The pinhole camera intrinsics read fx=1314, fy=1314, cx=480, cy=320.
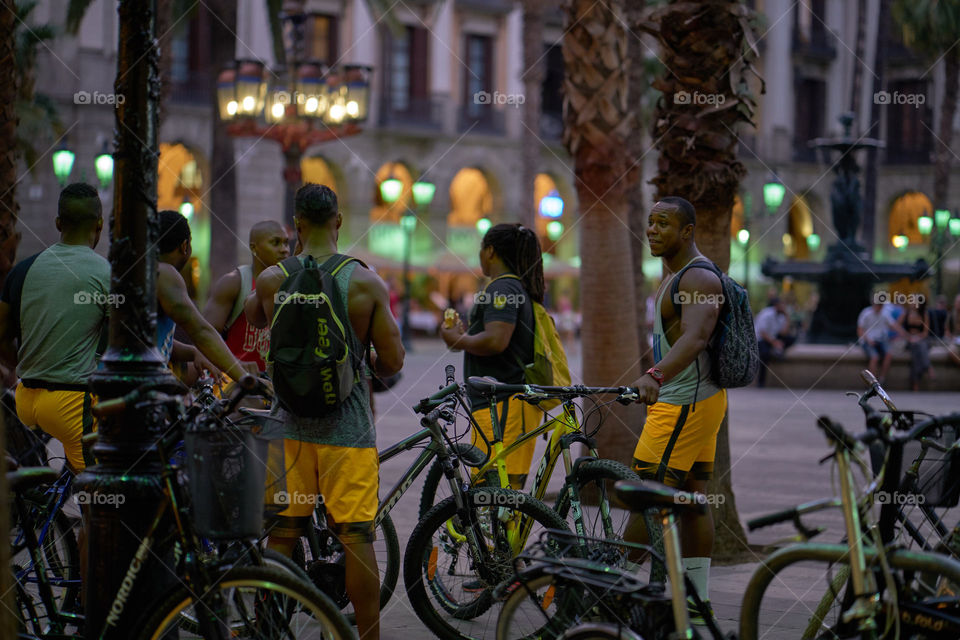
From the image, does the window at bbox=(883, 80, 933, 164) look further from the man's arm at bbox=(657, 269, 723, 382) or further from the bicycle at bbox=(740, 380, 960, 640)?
the bicycle at bbox=(740, 380, 960, 640)

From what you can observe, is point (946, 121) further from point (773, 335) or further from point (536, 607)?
point (536, 607)

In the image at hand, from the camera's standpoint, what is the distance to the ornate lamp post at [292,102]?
16047 millimetres

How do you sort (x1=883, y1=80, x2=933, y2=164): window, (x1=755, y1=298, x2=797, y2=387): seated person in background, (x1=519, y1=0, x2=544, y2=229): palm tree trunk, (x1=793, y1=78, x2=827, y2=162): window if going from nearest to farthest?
(x1=755, y1=298, x2=797, y2=387): seated person in background, (x1=519, y1=0, x2=544, y2=229): palm tree trunk, (x1=883, y1=80, x2=933, y2=164): window, (x1=793, y1=78, x2=827, y2=162): window

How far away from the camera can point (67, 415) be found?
18.4 ft

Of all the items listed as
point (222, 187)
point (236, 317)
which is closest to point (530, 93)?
point (222, 187)

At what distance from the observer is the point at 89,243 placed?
19.4 ft

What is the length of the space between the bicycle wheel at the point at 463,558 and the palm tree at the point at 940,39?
110ft

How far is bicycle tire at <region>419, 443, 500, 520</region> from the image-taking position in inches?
228

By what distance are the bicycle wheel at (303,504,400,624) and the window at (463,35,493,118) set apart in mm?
38922

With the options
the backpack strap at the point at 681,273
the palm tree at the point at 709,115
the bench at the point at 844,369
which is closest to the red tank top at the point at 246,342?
the backpack strap at the point at 681,273

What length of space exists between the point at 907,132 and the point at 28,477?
51.9m

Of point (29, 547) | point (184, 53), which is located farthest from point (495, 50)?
point (29, 547)

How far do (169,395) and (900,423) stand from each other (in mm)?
2606

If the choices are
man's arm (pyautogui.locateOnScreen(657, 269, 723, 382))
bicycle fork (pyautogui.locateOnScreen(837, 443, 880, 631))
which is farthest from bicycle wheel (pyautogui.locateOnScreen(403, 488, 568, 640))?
bicycle fork (pyautogui.locateOnScreen(837, 443, 880, 631))
